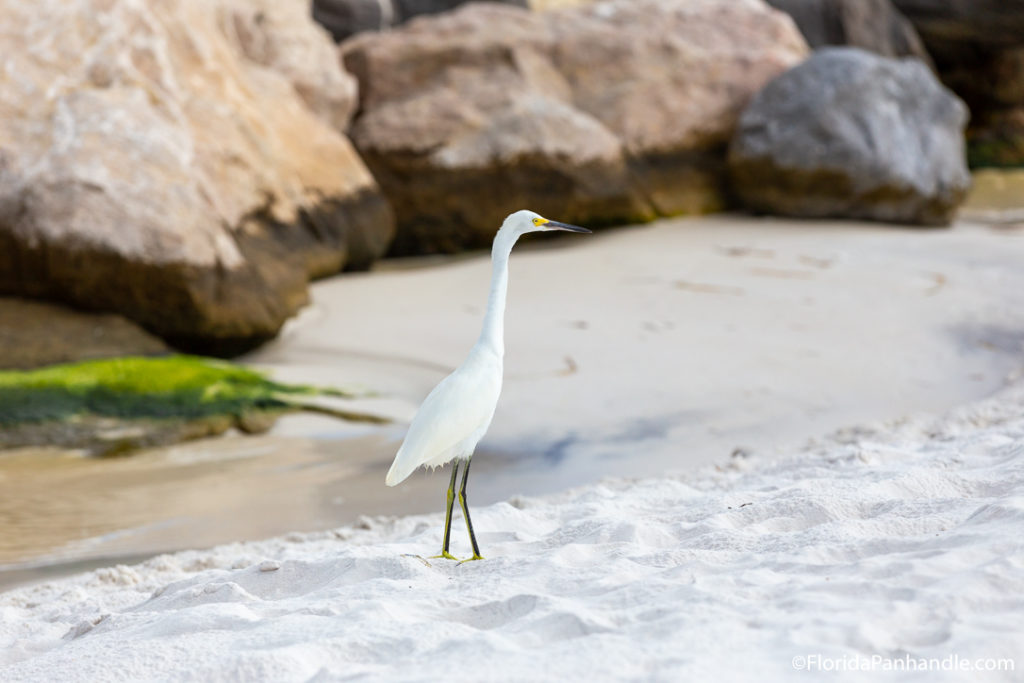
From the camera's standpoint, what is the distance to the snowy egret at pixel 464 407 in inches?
116

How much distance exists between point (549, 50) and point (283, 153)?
13.6 ft

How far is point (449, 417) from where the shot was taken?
295 centimetres

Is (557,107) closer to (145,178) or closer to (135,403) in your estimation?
(145,178)

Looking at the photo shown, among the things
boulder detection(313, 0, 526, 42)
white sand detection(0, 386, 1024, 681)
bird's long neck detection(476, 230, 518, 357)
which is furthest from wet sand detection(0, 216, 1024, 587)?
boulder detection(313, 0, 526, 42)

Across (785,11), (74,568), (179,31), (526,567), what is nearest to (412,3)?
(785,11)

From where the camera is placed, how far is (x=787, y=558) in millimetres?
2650

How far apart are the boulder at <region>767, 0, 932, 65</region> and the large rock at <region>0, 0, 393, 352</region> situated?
352 inches

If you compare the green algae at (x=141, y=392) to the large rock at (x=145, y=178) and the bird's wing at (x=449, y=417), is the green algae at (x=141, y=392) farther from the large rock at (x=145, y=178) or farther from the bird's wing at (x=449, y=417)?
the bird's wing at (x=449, y=417)

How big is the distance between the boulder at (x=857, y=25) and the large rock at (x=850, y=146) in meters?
2.90

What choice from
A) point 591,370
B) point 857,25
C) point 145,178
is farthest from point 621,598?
point 857,25

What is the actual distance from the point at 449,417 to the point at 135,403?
3379 mm

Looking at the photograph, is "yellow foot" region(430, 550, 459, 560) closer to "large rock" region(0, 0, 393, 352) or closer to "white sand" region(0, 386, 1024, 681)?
"white sand" region(0, 386, 1024, 681)

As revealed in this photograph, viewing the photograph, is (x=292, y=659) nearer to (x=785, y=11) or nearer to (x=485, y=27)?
(x=485, y=27)

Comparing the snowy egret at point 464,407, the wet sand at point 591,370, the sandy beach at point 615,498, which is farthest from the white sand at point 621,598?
the wet sand at point 591,370
